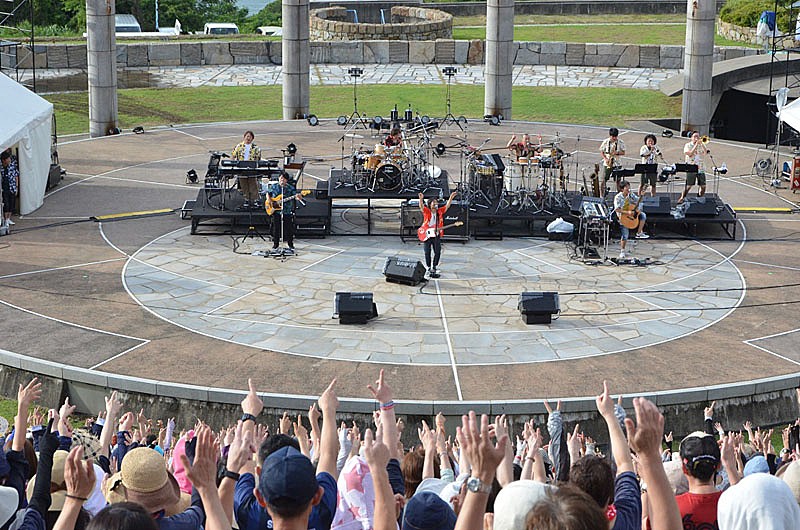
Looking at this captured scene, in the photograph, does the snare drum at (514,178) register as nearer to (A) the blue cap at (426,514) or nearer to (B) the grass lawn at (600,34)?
(A) the blue cap at (426,514)

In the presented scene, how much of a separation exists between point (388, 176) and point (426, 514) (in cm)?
1875

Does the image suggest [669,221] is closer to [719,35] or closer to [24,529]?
[24,529]

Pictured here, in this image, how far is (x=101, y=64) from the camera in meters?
35.1

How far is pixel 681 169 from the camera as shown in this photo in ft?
83.5

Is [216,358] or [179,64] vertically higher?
[179,64]

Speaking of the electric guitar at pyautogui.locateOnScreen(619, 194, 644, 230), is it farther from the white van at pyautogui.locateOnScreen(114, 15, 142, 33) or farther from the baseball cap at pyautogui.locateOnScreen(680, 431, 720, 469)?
the white van at pyautogui.locateOnScreen(114, 15, 142, 33)

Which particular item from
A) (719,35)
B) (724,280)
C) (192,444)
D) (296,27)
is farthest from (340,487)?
(719,35)

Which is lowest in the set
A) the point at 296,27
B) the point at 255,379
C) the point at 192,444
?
the point at 255,379

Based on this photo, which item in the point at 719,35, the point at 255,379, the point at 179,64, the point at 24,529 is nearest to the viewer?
the point at 24,529

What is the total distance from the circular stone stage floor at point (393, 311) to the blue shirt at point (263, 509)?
861 cm

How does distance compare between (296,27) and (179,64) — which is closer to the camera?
(296,27)

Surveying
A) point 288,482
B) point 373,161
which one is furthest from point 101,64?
point 288,482

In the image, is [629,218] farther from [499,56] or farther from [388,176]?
[499,56]

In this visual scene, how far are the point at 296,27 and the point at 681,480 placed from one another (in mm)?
30411
